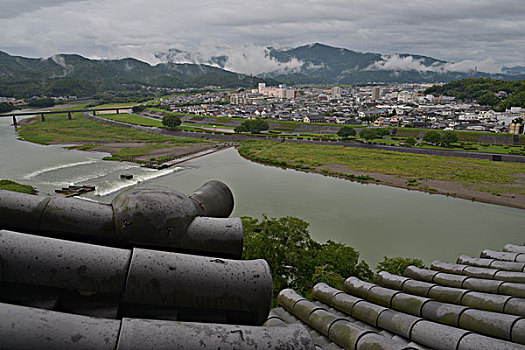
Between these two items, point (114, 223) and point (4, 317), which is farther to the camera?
point (114, 223)

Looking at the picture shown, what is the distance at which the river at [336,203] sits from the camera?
22859mm

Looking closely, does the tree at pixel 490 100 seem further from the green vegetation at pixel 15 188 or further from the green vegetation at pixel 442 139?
the green vegetation at pixel 15 188

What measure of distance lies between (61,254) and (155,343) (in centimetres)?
143

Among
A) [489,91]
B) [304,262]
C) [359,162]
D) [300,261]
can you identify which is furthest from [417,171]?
[489,91]

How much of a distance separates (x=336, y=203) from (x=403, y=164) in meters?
21.5

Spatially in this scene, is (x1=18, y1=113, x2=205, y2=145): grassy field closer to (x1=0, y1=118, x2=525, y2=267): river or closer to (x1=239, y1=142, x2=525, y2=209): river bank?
(x1=0, y1=118, x2=525, y2=267): river

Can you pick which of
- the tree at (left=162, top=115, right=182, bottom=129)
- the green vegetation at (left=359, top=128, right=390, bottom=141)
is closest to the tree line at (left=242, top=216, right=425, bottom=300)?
the green vegetation at (left=359, top=128, right=390, bottom=141)

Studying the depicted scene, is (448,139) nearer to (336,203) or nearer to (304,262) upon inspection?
(336,203)

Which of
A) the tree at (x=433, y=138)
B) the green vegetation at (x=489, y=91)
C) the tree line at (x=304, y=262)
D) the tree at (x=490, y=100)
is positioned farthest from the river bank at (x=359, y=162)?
the tree at (x=490, y=100)

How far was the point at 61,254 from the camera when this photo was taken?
3451 millimetres

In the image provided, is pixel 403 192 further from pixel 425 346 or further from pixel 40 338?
pixel 40 338

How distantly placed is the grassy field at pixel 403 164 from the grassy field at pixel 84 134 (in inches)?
857

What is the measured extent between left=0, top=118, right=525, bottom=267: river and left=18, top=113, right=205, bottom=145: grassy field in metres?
18.1

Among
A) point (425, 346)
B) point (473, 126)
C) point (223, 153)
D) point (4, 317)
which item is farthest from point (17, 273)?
point (473, 126)
